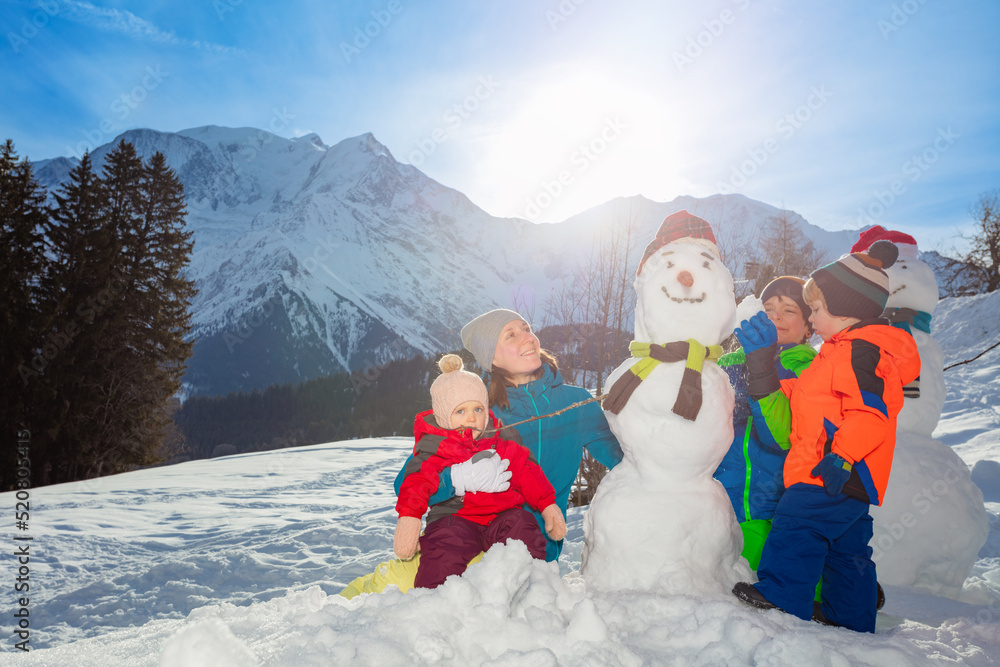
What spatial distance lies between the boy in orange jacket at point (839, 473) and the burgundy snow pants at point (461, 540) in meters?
0.84

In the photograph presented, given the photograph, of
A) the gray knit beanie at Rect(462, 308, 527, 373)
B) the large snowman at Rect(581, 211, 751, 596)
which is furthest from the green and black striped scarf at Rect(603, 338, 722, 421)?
the gray knit beanie at Rect(462, 308, 527, 373)

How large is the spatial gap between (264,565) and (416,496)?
89.3 inches

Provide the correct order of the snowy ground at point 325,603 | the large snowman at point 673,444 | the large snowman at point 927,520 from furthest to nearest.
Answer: the large snowman at point 927,520, the large snowman at point 673,444, the snowy ground at point 325,603

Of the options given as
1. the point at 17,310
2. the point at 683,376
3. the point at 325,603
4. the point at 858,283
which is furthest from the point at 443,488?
the point at 17,310

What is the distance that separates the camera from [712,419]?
207 cm

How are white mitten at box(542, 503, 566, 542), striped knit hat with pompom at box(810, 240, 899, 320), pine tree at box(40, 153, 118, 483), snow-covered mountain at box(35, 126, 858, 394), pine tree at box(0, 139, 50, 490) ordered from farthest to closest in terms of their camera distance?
snow-covered mountain at box(35, 126, 858, 394)
pine tree at box(40, 153, 118, 483)
pine tree at box(0, 139, 50, 490)
white mitten at box(542, 503, 566, 542)
striped knit hat with pompom at box(810, 240, 899, 320)

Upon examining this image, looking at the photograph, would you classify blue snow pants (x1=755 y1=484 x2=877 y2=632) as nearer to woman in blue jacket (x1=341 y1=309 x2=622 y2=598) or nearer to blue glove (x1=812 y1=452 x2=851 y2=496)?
blue glove (x1=812 y1=452 x2=851 y2=496)

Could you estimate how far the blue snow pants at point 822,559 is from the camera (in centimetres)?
186

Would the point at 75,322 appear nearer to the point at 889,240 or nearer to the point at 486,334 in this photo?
the point at 486,334

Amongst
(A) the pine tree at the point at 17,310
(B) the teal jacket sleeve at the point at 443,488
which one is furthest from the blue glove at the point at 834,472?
(A) the pine tree at the point at 17,310

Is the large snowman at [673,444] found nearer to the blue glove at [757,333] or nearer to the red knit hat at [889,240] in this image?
the blue glove at [757,333]

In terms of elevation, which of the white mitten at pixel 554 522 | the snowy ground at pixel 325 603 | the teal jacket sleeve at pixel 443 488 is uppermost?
the teal jacket sleeve at pixel 443 488

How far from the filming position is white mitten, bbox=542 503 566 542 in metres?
2.27

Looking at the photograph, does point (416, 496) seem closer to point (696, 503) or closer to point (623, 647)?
point (623, 647)
